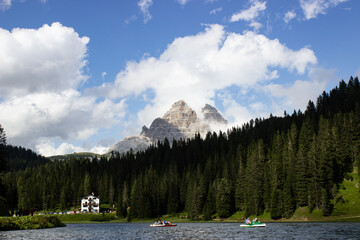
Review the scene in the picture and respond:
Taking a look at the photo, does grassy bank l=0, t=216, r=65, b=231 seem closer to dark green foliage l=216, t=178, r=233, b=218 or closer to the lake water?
the lake water

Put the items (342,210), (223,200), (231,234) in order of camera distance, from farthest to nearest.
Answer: (223,200) < (342,210) < (231,234)

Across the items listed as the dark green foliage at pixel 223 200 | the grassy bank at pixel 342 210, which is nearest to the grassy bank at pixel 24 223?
the dark green foliage at pixel 223 200

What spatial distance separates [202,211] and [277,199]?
41.4 metres

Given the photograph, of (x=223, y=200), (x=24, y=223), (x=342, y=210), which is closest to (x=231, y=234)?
(x=24, y=223)

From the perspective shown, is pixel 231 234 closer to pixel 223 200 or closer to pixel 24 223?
pixel 24 223

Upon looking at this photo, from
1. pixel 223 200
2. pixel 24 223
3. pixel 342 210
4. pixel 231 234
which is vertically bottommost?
pixel 231 234

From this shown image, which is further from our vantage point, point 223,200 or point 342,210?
point 223,200

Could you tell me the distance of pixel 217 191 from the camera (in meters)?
160

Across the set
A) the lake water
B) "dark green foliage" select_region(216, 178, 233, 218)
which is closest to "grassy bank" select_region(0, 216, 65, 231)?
the lake water

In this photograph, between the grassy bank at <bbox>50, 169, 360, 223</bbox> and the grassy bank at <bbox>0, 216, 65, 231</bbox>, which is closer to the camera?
the grassy bank at <bbox>0, 216, 65, 231</bbox>

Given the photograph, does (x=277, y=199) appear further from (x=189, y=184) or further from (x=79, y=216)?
(x=79, y=216)

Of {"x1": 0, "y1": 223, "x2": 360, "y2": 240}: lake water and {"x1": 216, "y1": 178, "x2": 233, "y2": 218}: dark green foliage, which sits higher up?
{"x1": 216, "y1": 178, "x2": 233, "y2": 218}: dark green foliage

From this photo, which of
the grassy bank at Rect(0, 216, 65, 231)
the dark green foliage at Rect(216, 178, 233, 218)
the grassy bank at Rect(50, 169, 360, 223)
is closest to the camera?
the grassy bank at Rect(0, 216, 65, 231)

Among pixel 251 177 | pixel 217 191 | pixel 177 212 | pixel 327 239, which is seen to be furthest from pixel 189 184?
pixel 327 239
